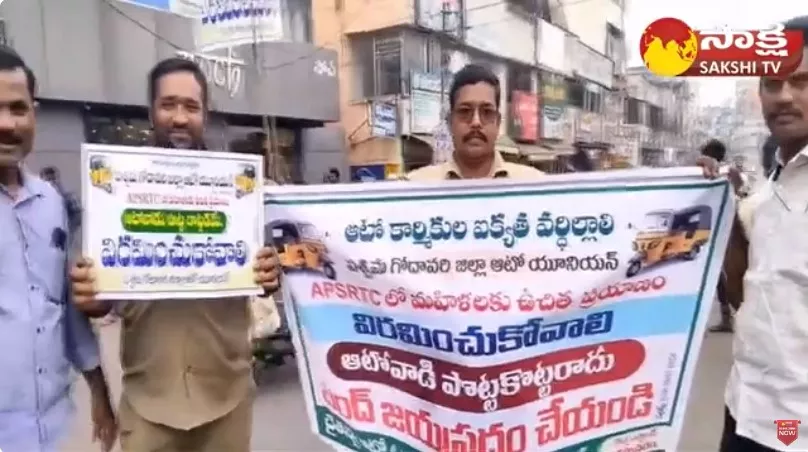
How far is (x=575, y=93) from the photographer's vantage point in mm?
29953

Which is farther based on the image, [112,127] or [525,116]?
[525,116]

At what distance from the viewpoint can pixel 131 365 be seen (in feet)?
8.19

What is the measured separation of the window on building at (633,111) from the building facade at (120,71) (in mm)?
25930

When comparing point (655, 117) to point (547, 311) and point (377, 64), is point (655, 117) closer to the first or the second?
point (377, 64)

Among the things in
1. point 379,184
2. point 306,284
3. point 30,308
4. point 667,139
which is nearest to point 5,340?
point 30,308

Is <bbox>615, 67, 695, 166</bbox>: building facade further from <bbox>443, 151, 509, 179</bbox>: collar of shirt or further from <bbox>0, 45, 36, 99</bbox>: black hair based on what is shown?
<bbox>0, 45, 36, 99</bbox>: black hair

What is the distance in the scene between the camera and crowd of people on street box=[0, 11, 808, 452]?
7.09 ft

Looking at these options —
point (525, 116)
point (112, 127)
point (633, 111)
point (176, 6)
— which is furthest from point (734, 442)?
point (633, 111)

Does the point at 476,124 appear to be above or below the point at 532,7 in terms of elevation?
below

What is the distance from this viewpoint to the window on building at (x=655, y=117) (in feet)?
140

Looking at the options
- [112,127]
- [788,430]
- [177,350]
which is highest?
[112,127]

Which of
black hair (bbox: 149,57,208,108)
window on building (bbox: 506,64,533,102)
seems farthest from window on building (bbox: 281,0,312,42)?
black hair (bbox: 149,57,208,108)

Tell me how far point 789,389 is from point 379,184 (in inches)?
53.6

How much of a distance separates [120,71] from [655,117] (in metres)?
36.4
